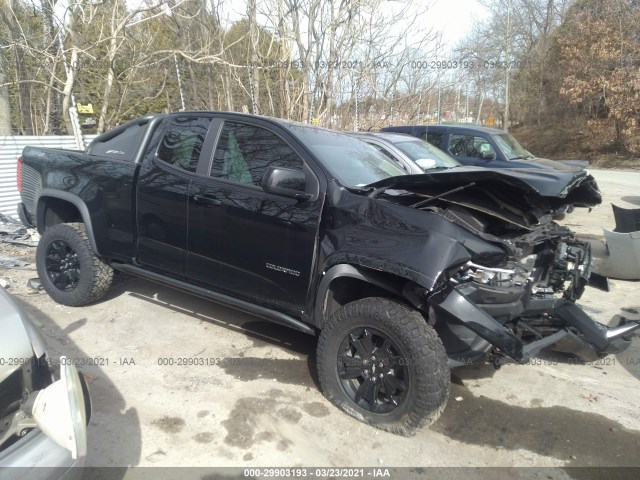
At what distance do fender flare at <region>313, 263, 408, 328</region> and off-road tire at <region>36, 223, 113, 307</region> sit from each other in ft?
7.89

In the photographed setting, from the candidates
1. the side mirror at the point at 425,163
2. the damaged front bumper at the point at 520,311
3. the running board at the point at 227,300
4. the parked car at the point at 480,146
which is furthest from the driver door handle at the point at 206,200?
the parked car at the point at 480,146

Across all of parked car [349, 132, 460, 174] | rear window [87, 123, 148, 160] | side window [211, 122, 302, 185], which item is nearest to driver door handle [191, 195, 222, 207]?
side window [211, 122, 302, 185]

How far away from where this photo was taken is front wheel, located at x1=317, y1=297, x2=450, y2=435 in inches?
109

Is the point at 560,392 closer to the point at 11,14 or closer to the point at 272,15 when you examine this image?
the point at 11,14

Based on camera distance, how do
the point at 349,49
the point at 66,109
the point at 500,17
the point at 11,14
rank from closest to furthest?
1. the point at 11,14
2. the point at 66,109
3. the point at 349,49
4. the point at 500,17

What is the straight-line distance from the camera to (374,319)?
2.91 m

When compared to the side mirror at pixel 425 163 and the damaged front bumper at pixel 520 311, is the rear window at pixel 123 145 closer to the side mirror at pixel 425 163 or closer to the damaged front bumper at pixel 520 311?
the damaged front bumper at pixel 520 311

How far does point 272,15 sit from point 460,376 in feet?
32.8

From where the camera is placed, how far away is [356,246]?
118 inches

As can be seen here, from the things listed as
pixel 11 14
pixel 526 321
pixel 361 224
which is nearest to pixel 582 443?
pixel 526 321

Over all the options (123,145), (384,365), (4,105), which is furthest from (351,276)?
(4,105)

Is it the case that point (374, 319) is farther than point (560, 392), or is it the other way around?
point (560, 392)

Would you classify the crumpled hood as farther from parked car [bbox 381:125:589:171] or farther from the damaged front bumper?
parked car [bbox 381:125:589:171]

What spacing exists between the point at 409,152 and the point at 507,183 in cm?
405
